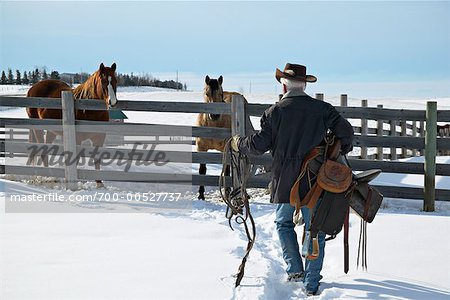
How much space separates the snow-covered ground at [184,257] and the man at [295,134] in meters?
0.54

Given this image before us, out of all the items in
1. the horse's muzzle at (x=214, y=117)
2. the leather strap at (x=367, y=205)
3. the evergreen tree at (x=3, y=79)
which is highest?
the evergreen tree at (x=3, y=79)

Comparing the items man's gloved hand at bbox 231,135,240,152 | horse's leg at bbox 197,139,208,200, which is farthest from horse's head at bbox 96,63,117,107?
man's gloved hand at bbox 231,135,240,152

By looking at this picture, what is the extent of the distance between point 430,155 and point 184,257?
13.1 feet

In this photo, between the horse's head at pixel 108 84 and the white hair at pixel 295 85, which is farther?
the horse's head at pixel 108 84

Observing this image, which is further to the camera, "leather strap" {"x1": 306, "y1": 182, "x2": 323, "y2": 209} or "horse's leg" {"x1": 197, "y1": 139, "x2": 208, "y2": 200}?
"horse's leg" {"x1": 197, "y1": 139, "x2": 208, "y2": 200}

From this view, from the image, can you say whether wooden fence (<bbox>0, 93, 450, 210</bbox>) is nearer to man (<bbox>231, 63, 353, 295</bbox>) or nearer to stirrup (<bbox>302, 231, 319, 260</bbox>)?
man (<bbox>231, 63, 353, 295</bbox>)

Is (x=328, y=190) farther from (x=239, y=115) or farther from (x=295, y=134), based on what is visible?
(x=239, y=115)

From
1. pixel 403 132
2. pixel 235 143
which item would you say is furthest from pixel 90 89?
pixel 403 132

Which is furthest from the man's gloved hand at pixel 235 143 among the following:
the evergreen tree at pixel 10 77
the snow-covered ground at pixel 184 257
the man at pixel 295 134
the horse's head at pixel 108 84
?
the evergreen tree at pixel 10 77

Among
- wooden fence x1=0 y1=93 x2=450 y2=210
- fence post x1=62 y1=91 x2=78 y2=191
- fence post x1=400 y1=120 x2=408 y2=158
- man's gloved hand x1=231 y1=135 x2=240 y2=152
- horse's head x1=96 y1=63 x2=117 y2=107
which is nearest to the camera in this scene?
man's gloved hand x1=231 y1=135 x2=240 y2=152

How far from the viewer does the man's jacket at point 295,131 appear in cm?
369

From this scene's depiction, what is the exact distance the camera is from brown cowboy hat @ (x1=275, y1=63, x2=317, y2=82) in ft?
12.3

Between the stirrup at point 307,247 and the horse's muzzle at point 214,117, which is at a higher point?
the horse's muzzle at point 214,117

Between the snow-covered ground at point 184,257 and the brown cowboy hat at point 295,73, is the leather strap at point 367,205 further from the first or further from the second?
Result: the brown cowboy hat at point 295,73
